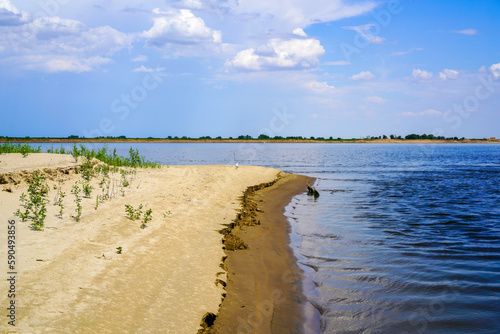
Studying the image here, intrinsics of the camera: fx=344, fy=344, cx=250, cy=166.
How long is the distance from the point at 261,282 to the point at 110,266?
341 centimetres

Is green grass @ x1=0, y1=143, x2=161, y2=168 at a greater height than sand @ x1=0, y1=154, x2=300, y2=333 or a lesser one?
greater

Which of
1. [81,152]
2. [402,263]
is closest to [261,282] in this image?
[402,263]

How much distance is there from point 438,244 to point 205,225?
8.02 meters

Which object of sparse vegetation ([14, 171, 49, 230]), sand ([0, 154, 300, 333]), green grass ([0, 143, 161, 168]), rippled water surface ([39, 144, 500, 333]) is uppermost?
green grass ([0, 143, 161, 168])

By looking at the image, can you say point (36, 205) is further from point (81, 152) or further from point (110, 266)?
point (81, 152)

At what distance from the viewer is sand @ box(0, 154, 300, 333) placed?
5.10 m

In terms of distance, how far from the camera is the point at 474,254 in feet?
34.9

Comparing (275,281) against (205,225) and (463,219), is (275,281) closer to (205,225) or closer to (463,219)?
(205,225)

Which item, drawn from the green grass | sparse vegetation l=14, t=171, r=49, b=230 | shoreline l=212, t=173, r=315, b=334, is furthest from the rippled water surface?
the green grass

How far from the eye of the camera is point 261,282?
8180mm

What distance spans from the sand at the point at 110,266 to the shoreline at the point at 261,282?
1.19 ft

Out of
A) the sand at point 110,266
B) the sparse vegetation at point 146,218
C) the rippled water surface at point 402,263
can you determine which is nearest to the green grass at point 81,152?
the sand at point 110,266

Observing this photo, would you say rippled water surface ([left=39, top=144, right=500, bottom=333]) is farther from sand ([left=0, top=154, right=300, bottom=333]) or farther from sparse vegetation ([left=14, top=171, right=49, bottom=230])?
sparse vegetation ([left=14, top=171, right=49, bottom=230])

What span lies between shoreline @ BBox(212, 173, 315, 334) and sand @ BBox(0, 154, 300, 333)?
362 mm
